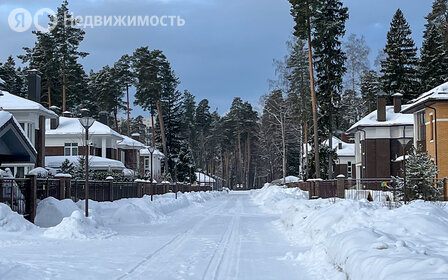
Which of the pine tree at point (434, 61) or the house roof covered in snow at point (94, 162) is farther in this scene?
the pine tree at point (434, 61)

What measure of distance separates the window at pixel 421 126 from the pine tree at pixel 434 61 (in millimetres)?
25474

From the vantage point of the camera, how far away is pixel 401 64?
2458 inches

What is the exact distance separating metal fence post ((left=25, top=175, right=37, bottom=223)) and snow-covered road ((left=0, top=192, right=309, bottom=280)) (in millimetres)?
3271

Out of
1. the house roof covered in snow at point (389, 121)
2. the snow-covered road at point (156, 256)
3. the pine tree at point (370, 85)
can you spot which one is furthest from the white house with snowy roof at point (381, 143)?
the snow-covered road at point (156, 256)

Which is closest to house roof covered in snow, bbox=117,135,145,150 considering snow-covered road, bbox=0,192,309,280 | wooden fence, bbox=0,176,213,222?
wooden fence, bbox=0,176,213,222

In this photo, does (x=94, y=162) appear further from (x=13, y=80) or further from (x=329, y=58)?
(x=13, y=80)

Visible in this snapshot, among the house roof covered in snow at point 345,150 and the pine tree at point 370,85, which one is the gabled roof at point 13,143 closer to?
the house roof covered in snow at point 345,150

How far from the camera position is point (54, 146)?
53375 millimetres

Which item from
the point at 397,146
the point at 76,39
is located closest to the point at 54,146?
the point at 76,39

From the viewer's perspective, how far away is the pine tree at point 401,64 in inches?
2445

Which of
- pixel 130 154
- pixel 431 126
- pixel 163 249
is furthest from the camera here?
pixel 130 154

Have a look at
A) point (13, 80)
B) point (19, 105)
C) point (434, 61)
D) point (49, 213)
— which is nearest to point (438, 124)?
point (49, 213)

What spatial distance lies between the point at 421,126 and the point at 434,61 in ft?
89.4

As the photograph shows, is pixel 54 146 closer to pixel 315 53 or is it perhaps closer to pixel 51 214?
pixel 315 53
